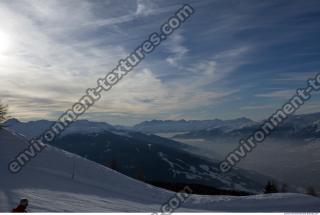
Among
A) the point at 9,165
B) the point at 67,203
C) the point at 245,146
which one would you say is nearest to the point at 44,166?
the point at 9,165

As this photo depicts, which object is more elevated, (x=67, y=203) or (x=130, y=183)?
(x=130, y=183)

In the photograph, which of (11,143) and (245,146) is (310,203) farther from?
(11,143)

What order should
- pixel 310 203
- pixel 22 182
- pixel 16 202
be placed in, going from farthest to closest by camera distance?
pixel 310 203
pixel 22 182
pixel 16 202

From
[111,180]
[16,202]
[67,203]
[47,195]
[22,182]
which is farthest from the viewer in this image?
[111,180]

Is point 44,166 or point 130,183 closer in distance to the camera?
point 44,166

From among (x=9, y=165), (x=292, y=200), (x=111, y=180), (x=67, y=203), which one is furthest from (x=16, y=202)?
(x=292, y=200)

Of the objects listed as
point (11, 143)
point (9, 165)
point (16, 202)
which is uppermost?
point (11, 143)
